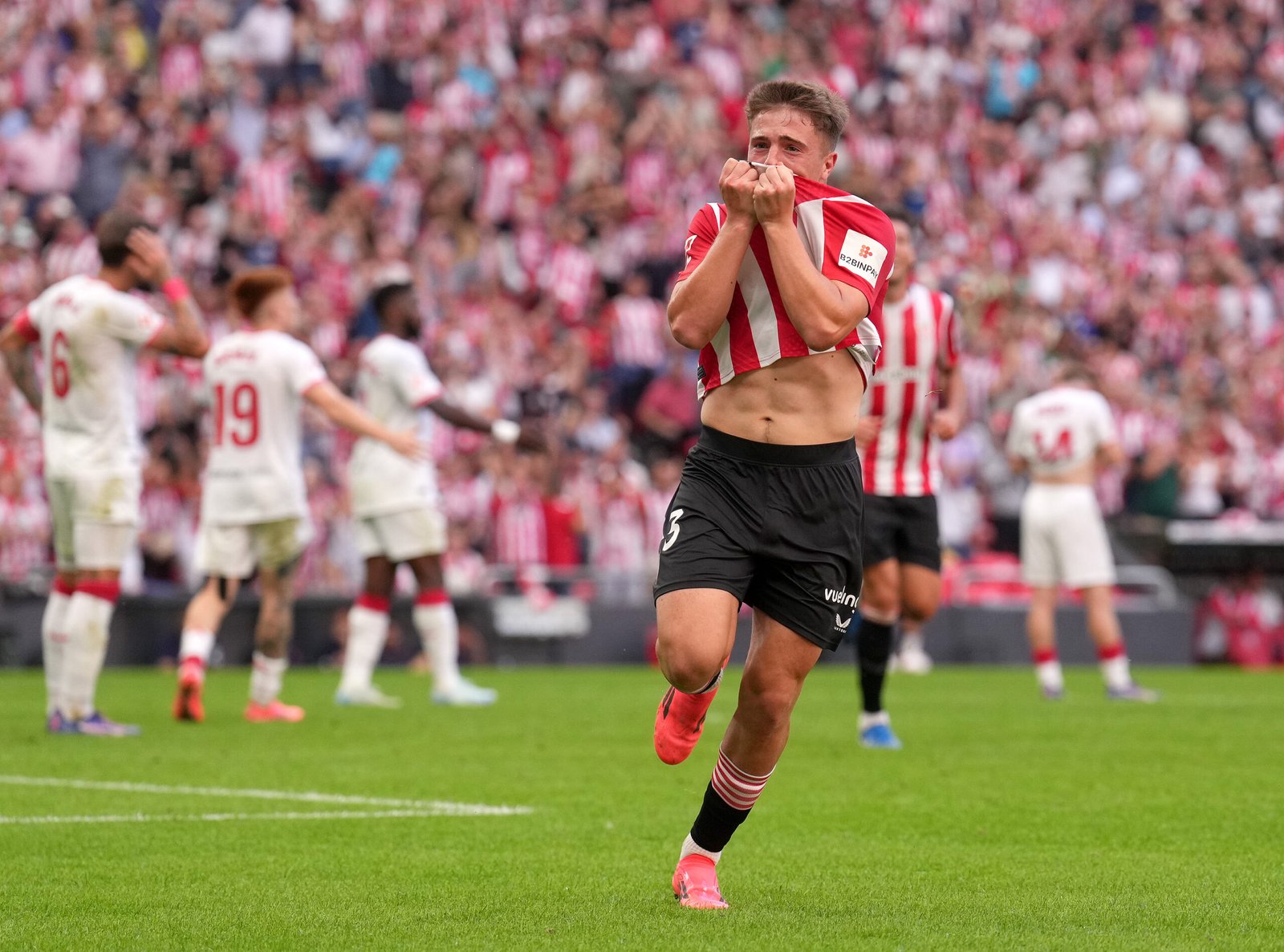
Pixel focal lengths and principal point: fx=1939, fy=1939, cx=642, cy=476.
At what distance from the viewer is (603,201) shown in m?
23.1

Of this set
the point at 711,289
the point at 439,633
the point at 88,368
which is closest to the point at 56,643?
the point at 88,368

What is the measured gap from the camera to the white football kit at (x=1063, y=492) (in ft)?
47.1

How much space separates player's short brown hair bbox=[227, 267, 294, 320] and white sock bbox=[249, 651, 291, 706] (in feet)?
6.69

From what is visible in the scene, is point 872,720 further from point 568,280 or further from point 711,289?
point 568,280

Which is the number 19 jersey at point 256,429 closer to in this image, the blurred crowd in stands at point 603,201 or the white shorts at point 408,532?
the white shorts at point 408,532

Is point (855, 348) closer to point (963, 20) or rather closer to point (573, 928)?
point (573, 928)

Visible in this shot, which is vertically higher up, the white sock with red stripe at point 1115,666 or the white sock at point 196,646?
the white sock at point 196,646

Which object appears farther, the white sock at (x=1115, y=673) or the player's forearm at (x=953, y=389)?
the white sock at (x=1115, y=673)

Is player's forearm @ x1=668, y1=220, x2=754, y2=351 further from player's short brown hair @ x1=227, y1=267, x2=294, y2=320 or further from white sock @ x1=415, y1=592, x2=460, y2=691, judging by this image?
white sock @ x1=415, y1=592, x2=460, y2=691

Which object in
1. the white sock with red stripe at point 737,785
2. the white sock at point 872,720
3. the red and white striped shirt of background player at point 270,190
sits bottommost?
the white sock at point 872,720

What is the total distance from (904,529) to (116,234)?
172 inches

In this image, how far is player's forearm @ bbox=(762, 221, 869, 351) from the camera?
4.99 meters

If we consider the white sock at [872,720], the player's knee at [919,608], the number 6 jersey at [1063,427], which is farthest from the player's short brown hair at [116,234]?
the number 6 jersey at [1063,427]

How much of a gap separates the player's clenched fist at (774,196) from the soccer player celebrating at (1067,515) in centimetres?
966
